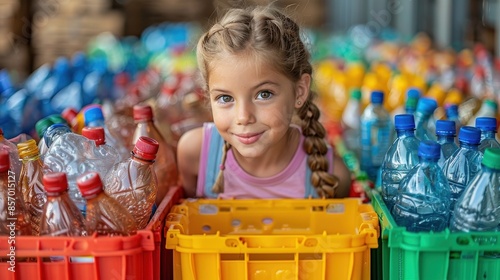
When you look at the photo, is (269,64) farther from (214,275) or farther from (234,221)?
(214,275)

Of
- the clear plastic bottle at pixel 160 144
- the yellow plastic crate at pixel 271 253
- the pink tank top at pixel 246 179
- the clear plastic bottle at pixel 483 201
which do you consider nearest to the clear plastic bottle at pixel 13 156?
the yellow plastic crate at pixel 271 253

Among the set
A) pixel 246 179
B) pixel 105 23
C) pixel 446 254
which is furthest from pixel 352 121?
pixel 105 23

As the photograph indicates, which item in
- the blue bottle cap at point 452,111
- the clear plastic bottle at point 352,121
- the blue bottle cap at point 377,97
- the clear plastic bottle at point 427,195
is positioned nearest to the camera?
the clear plastic bottle at point 427,195

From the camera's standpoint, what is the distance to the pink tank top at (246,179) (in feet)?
10.3

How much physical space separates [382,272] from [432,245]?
0.35 metres

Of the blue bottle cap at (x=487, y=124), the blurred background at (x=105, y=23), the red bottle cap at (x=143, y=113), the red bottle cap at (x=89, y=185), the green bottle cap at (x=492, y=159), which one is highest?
the blurred background at (x=105, y=23)

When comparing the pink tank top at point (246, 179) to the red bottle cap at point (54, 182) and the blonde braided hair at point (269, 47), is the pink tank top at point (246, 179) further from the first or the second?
the red bottle cap at point (54, 182)

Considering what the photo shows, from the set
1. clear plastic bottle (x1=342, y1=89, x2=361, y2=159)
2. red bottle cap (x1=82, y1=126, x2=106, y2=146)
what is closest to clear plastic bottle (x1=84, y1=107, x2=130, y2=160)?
red bottle cap (x1=82, y1=126, x2=106, y2=146)

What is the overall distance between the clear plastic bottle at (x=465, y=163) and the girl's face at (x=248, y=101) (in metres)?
0.70

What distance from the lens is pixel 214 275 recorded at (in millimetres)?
2273

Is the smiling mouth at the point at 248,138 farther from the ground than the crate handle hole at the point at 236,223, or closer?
farther from the ground

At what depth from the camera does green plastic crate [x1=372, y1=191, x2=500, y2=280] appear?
2109 mm

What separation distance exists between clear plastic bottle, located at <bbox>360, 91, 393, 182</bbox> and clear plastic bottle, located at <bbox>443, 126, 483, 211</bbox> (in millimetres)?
1206

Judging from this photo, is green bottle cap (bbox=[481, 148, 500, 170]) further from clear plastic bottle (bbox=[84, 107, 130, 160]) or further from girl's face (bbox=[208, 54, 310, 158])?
clear plastic bottle (bbox=[84, 107, 130, 160])
